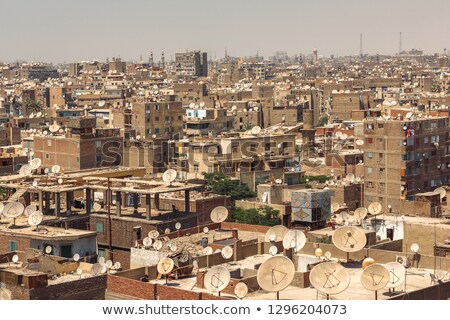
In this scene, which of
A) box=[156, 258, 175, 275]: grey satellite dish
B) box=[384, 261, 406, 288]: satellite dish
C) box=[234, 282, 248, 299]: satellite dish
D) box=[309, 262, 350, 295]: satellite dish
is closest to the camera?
Answer: box=[309, 262, 350, 295]: satellite dish

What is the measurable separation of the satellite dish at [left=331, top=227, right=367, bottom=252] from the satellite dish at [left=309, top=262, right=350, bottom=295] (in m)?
3.46

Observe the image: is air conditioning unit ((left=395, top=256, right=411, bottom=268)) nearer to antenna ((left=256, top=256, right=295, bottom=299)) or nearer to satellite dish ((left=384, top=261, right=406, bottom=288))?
satellite dish ((left=384, top=261, right=406, bottom=288))

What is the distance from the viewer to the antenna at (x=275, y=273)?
17.8m

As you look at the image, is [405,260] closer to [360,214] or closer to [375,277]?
[375,277]

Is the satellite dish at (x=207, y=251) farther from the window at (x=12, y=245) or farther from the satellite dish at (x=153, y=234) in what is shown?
the window at (x=12, y=245)

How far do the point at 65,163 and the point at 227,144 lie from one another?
17.8 ft

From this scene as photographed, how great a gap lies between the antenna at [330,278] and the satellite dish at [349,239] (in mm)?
3456

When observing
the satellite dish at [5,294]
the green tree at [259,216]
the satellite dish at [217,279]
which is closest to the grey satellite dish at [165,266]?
the satellite dish at [217,279]

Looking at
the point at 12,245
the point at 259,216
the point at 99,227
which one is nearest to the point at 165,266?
the point at 12,245

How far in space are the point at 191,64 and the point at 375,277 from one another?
115307 millimetres

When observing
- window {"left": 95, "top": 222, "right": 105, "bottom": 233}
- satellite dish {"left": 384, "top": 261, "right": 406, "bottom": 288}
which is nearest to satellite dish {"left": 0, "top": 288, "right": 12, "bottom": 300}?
satellite dish {"left": 384, "top": 261, "right": 406, "bottom": 288}

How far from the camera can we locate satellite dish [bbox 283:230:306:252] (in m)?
21.5

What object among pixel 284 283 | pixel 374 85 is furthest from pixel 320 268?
pixel 374 85

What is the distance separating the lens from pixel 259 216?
101 feet
